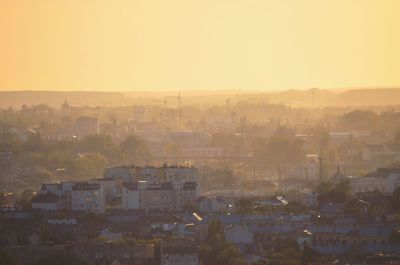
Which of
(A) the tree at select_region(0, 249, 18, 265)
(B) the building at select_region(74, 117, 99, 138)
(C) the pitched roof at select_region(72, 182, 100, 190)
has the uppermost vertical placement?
(A) the tree at select_region(0, 249, 18, 265)

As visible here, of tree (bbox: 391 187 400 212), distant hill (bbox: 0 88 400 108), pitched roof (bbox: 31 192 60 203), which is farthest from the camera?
distant hill (bbox: 0 88 400 108)

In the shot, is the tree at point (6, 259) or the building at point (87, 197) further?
the building at point (87, 197)

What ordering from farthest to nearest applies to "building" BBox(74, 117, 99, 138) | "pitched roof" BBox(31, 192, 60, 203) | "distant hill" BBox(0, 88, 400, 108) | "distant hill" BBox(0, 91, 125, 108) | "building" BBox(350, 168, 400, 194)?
"distant hill" BBox(0, 91, 125, 108), "distant hill" BBox(0, 88, 400, 108), "building" BBox(74, 117, 99, 138), "building" BBox(350, 168, 400, 194), "pitched roof" BBox(31, 192, 60, 203)

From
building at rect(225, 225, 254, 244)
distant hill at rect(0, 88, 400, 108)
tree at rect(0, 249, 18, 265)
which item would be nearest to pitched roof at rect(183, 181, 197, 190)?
building at rect(225, 225, 254, 244)

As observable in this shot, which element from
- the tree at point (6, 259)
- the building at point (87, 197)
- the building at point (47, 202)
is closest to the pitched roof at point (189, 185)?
the building at point (87, 197)

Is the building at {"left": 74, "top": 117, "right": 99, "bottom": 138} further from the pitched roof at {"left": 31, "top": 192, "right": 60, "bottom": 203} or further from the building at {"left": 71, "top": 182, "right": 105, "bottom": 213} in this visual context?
the pitched roof at {"left": 31, "top": 192, "right": 60, "bottom": 203}

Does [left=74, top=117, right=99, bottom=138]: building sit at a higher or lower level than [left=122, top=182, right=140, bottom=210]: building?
lower

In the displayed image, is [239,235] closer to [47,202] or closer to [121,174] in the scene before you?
[47,202]

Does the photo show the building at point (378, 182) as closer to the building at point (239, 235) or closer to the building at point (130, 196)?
the building at point (130, 196)
